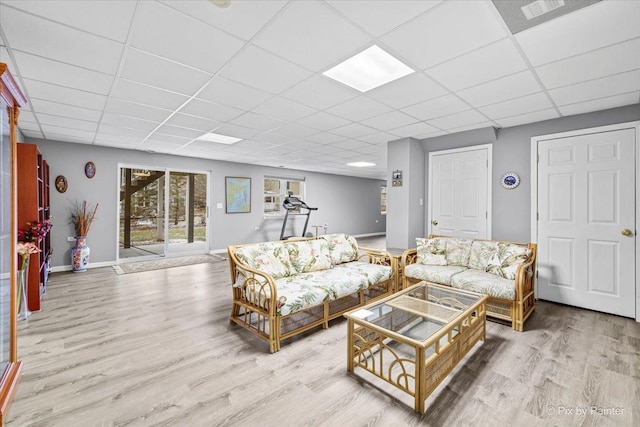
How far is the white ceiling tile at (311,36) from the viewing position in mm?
1724

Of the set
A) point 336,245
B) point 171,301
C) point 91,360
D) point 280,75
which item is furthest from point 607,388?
point 171,301

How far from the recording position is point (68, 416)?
1.70 metres

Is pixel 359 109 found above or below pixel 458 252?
above

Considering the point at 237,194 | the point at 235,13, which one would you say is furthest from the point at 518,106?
the point at 237,194

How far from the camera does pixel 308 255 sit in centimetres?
351

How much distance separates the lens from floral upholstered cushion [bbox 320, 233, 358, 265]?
3837 millimetres

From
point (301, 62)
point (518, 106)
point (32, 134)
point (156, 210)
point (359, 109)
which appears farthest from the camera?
point (156, 210)

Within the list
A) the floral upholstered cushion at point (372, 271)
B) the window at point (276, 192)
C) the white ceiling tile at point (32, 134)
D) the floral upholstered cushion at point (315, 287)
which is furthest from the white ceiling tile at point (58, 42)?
the window at point (276, 192)

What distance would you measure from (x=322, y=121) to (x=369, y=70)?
143 centimetres

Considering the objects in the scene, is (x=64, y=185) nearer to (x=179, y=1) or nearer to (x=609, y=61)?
(x=179, y=1)

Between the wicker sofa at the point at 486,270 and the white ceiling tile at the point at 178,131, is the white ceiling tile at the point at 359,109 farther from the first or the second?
the white ceiling tile at the point at 178,131

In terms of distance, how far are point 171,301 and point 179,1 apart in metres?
3.41

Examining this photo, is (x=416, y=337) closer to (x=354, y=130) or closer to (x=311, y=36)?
(x=311, y=36)

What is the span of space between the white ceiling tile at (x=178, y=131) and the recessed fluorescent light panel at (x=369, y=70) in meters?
2.79
